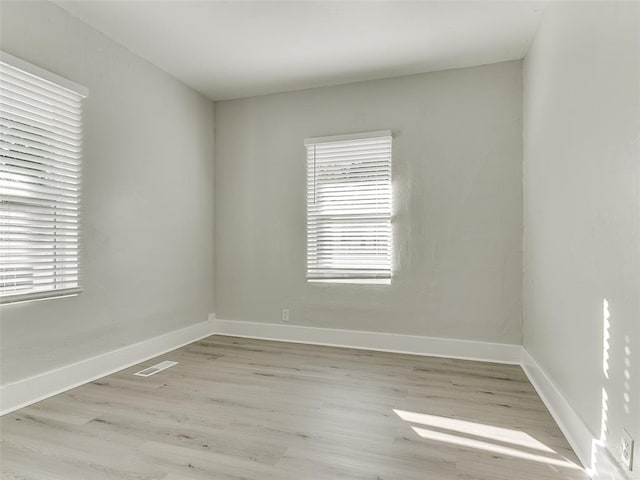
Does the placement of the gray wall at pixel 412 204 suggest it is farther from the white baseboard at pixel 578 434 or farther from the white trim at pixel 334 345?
the white baseboard at pixel 578 434

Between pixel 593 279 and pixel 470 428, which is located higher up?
pixel 593 279

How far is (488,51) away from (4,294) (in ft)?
13.3

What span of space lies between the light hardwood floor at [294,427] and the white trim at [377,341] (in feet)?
0.71

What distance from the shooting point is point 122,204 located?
3.23 m

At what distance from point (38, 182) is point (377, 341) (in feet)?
10.2

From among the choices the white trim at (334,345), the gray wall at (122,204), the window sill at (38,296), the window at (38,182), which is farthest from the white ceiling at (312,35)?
the white trim at (334,345)

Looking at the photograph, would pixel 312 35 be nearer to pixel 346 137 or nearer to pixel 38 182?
pixel 346 137

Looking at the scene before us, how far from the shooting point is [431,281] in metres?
3.66

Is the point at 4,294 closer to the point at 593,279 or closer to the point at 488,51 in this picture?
the point at 593,279

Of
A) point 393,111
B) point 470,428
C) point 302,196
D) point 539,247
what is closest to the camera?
point 470,428

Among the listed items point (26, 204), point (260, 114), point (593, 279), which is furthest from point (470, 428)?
point (260, 114)

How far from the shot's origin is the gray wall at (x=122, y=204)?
8.41 feet

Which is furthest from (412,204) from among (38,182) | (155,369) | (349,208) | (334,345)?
(38,182)

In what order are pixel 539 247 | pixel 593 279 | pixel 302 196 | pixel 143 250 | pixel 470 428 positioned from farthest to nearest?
1. pixel 302 196
2. pixel 143 250
3. pixel 539 247
4. pixel 470 428
5. pixel 593 279
